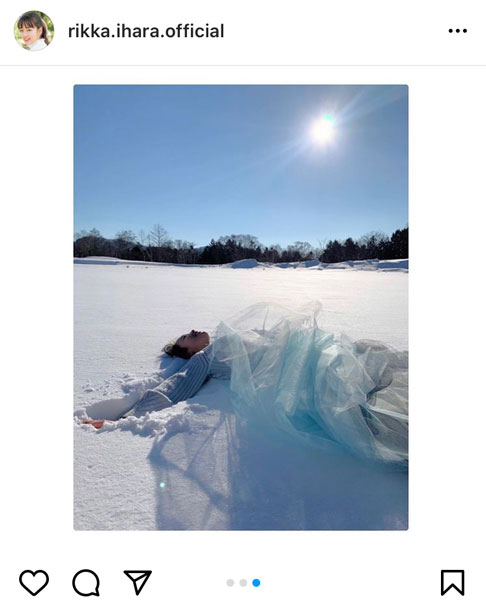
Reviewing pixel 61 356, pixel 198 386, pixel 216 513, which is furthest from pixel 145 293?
pixel 216 513

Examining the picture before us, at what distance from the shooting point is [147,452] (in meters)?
1.12

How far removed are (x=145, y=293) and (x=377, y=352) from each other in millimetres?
4592

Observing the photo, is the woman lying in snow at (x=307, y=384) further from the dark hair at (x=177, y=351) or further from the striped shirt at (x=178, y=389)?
the dark hair at (x=177, y=351)

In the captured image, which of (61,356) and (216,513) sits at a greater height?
(61,356)

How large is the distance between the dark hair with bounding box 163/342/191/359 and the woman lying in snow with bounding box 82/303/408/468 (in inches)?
16.2
